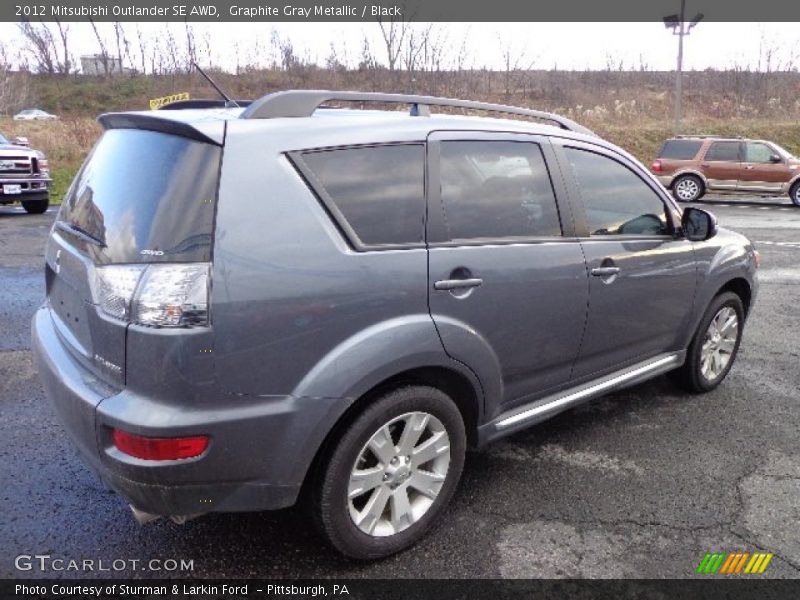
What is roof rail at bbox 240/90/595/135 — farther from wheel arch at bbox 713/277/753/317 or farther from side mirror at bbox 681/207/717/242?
wheel arch at bbox 713/277/753/317

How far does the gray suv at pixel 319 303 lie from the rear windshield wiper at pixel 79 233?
27 millimetres

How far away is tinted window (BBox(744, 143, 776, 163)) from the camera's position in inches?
703

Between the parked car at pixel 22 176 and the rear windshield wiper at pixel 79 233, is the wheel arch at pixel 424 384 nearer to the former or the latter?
the rear windshield wiper at pixel 79 233

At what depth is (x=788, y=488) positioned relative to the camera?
10.1 ft

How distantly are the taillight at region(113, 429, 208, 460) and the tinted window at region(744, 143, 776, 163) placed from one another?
1980 cm

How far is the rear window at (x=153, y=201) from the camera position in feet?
6.59

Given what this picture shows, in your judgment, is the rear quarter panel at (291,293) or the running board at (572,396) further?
the running board at (572,396)

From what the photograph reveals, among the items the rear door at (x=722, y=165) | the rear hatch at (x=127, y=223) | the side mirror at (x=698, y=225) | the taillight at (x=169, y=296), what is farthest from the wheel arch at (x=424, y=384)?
the rear door at (x=722, y=165)

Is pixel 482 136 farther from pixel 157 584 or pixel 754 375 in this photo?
pixel 754 375

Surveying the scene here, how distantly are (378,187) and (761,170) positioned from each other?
62.1ft

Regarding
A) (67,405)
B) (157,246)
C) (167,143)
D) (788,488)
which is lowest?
(788,488)

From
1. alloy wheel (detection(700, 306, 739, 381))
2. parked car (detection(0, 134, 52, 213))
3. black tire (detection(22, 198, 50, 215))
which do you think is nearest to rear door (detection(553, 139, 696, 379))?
alloy wheel (detection(700, 306, 739, 381))

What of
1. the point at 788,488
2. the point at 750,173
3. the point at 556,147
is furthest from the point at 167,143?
the point at 750,173

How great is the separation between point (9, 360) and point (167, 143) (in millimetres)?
3380
